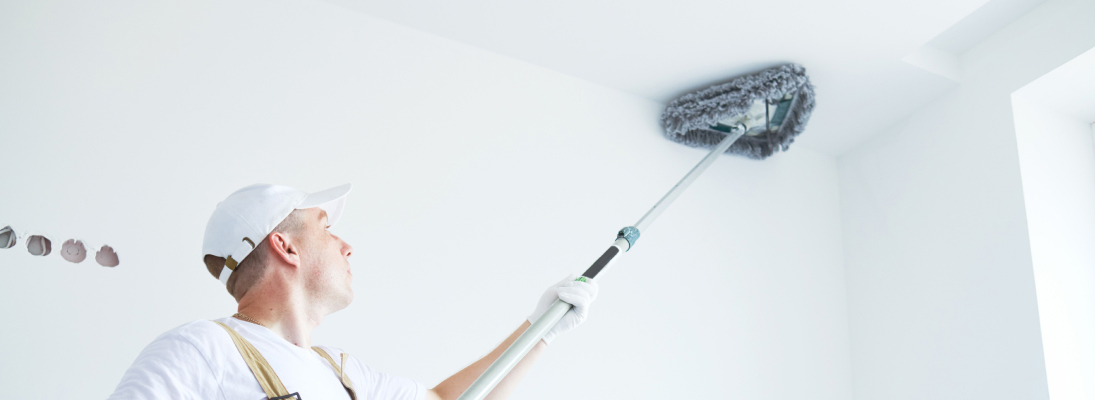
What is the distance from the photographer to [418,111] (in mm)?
1860

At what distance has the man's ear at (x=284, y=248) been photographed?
1.14m

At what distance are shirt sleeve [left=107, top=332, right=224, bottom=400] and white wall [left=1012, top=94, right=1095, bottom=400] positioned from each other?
1.69 metres

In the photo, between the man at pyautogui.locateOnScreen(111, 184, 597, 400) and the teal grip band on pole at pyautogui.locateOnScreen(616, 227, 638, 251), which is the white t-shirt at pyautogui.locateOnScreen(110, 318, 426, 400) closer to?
the man at pyautogui.locateOnScreen(111, 184, 597, 400)

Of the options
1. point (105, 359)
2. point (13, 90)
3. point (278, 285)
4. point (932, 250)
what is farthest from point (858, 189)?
point (13, 90)

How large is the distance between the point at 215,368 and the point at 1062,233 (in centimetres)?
188

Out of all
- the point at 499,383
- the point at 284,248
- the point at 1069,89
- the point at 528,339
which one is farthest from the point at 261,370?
the point at 1069,89

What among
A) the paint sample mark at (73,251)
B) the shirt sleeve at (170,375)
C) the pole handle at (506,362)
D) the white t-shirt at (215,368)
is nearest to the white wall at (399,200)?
the paint sample mark at (73,251)

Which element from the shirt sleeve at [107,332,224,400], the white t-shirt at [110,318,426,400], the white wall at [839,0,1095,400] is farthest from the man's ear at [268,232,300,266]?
the white wall at [839,0,1095,400]

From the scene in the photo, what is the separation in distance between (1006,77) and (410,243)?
5.12 ft

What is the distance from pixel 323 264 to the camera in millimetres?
1176

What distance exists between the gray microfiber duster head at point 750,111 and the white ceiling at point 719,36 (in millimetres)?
54

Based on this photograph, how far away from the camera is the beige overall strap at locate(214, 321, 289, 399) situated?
0.93m

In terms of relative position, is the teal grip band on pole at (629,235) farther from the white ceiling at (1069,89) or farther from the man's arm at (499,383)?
the white ceiling at (1069,89)

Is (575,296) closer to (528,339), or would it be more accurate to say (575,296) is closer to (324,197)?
(528,339)
